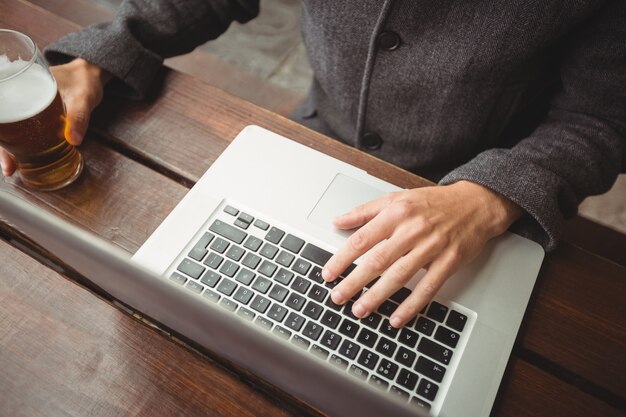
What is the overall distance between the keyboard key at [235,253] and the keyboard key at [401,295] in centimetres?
18

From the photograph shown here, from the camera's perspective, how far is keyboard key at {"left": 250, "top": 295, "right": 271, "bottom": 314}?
21.6 inches

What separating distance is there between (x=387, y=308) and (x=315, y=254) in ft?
0.34

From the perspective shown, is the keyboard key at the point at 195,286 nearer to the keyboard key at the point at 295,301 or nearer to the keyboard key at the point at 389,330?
the keyboard key at the point at 295,301

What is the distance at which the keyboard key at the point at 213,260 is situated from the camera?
1.89 ft

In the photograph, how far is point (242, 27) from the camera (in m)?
1.92

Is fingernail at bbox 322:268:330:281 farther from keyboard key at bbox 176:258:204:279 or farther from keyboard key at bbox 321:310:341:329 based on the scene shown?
keyboard key at bbox 176:258:204:279

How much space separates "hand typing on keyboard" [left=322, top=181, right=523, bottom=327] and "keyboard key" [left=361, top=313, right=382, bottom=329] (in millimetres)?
11

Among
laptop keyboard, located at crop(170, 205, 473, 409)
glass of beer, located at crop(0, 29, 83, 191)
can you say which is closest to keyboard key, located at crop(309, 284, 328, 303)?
laptop keyboard, located at crop(170, 205, 473, 409)

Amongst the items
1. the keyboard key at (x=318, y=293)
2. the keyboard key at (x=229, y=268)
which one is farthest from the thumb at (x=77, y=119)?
the keyboard key at (x=318, y=293)

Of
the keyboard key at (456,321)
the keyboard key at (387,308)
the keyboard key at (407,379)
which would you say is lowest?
the keyboard key at (407,379)

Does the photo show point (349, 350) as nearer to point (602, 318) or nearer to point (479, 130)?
point (602, 318)

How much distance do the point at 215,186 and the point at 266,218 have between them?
86mm

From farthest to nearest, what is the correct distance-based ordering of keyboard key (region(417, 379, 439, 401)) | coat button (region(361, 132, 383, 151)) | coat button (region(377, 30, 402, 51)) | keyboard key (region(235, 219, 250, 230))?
1. coat button (region(361, 132, 383, 151))
2. coat button (region(377, 30, 402, 51))
3. keyboard key (region(235, 219, 250, 230))
4. keyboard key (region(417, 379, 439, 401))

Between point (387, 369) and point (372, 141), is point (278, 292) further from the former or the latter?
point (372, 141)
